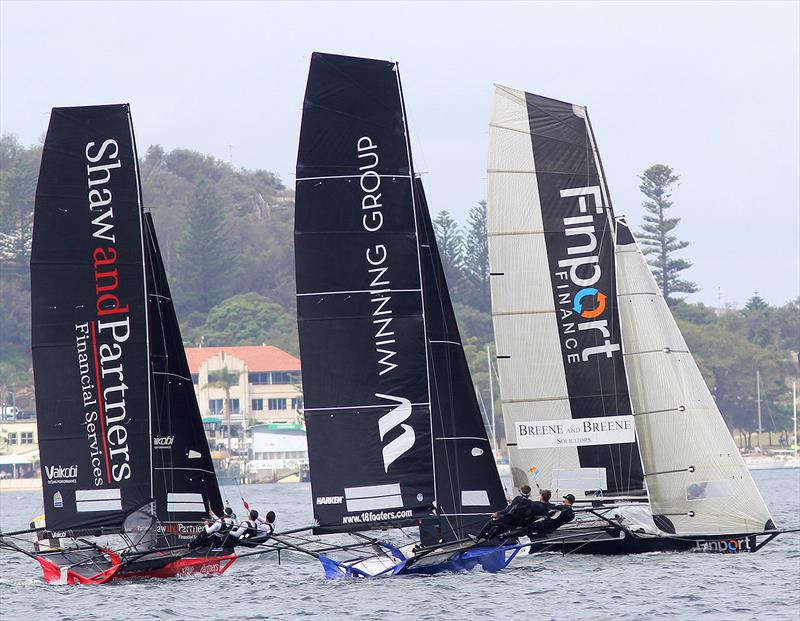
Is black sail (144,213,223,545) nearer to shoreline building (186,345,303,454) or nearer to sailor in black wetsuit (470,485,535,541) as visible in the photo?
sailor in black wetsuit (470,485,535,541)

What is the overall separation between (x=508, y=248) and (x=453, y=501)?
248 inches

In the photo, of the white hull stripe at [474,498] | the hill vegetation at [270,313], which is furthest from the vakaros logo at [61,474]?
the hill vegetation at [270,313]

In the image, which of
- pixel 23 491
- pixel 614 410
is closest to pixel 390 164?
pixel 614 410

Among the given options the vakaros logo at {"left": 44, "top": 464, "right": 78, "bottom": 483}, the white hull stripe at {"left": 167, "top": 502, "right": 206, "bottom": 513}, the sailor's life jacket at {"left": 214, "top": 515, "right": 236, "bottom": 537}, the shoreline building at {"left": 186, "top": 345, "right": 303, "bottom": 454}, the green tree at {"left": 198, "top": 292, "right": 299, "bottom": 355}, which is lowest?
the sailor's life jacket at {"left": 214, "top": 515, "right": 236, "bottom": 537}

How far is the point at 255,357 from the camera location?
13762cm

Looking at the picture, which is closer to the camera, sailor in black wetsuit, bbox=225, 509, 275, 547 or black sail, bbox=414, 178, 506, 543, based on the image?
black sail, bbox=414, 178, 506, 543

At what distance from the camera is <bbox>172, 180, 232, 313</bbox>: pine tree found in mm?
160625

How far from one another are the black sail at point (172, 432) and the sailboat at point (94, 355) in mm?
222

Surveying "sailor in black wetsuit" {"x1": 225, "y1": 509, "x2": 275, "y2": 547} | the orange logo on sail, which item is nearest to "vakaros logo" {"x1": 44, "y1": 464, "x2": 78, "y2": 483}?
"sailor in black wetsuit" {"x1": 225, "y1": 509, "x2": 275, "y2": 547}

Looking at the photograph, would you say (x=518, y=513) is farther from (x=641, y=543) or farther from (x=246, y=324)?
(x=246, y=324)

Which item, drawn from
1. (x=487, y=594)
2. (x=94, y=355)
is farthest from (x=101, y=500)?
(x=487, y=594)

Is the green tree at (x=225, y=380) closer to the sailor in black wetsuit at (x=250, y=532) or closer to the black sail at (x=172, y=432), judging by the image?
the black sail at (x=172, y=432)

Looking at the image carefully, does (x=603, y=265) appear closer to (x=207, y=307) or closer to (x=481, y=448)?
(x=481, y=448)

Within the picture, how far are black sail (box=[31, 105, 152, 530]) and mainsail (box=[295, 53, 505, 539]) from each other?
3525 mm
